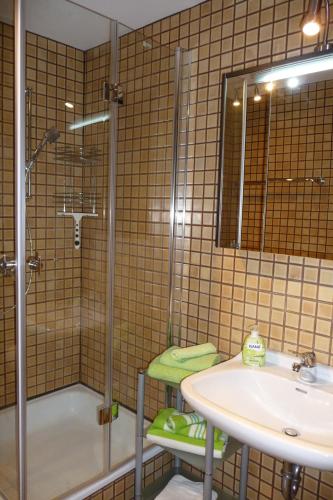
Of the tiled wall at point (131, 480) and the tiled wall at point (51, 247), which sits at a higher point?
the tiled wall at point (51, 247)

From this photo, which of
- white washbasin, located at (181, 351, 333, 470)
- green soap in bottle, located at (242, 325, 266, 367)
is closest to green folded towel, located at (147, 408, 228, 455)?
white washbasin, located at (181, 351, 333, 470)

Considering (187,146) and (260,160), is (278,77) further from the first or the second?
(187,146)

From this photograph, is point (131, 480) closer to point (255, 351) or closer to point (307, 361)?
point (255, 351)

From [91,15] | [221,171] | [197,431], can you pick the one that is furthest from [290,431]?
[91,15]

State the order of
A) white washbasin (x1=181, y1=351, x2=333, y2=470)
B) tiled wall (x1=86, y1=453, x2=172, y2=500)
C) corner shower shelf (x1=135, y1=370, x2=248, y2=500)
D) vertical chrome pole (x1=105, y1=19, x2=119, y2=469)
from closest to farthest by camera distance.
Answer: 1. white washbasin (x1=181, y1=351, x2=333, y2=470)
2. corner shower shelf (x1=135, y1=370, x2=248, y2=500)
3. tiled wall (x1=86, y1=453, x2=172, y2=500)
4. vertical chrome pole (x1=105, y1=19, x2=119, y2=469)

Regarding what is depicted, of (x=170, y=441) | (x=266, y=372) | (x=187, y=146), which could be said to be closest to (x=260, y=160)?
(x=187, y=146)

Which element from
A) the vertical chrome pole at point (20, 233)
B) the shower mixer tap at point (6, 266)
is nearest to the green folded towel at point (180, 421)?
the vertical chrome pole at point (20, 233)

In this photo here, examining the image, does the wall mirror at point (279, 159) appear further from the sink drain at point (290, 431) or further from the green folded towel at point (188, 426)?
the green folded towel at point (188, 426)

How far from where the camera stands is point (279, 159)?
1469 millimetres

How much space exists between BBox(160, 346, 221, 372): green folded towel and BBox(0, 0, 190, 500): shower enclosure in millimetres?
325

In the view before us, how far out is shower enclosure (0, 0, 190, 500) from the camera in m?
1.61

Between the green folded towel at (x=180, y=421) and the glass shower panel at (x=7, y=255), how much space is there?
2.11 ft

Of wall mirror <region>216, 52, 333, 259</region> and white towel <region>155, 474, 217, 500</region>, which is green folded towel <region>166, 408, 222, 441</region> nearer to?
white towel <region>155, 474, 217, 500</region>

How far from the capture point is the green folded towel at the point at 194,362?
5.06 feet
